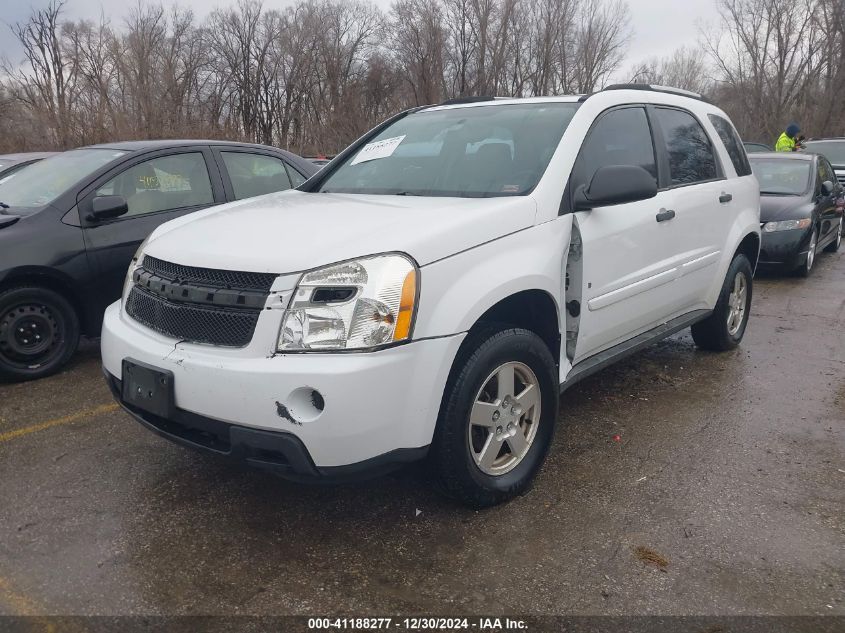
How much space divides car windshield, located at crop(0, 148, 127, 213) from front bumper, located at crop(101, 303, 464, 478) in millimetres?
2950

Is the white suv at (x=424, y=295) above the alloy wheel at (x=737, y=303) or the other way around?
above

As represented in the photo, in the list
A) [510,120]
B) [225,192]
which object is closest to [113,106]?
[225,192]

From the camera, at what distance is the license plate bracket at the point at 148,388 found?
259 cm

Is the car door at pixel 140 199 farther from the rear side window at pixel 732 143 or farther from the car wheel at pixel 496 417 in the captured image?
the rear side window at pixel 732 143

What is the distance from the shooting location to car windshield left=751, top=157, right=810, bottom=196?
8.87m

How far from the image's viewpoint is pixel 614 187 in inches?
124

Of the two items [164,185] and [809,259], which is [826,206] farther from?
[164,185]

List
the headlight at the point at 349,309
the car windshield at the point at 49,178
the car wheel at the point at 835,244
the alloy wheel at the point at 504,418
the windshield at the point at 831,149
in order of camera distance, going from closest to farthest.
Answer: the headlight at the point at 349,309
the alloy wheel at the point at 504,418
the car windshield at the point at 49,178
the car wheel at the point at 835,244
the windshield at the point at 831,149

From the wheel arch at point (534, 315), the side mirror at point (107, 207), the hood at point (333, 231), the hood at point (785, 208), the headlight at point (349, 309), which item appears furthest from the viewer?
the hood at point (785, 208)

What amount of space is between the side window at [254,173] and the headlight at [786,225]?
5.77 m

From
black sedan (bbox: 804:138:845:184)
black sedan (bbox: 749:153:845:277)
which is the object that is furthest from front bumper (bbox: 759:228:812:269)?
black sedan (bbox: 804:138:845:184)

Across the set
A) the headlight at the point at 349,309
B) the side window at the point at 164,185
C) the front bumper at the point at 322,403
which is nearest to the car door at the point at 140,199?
the side window at the point at 164,185

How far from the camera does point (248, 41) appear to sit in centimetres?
4259

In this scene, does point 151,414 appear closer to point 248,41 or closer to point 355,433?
point 355,433
